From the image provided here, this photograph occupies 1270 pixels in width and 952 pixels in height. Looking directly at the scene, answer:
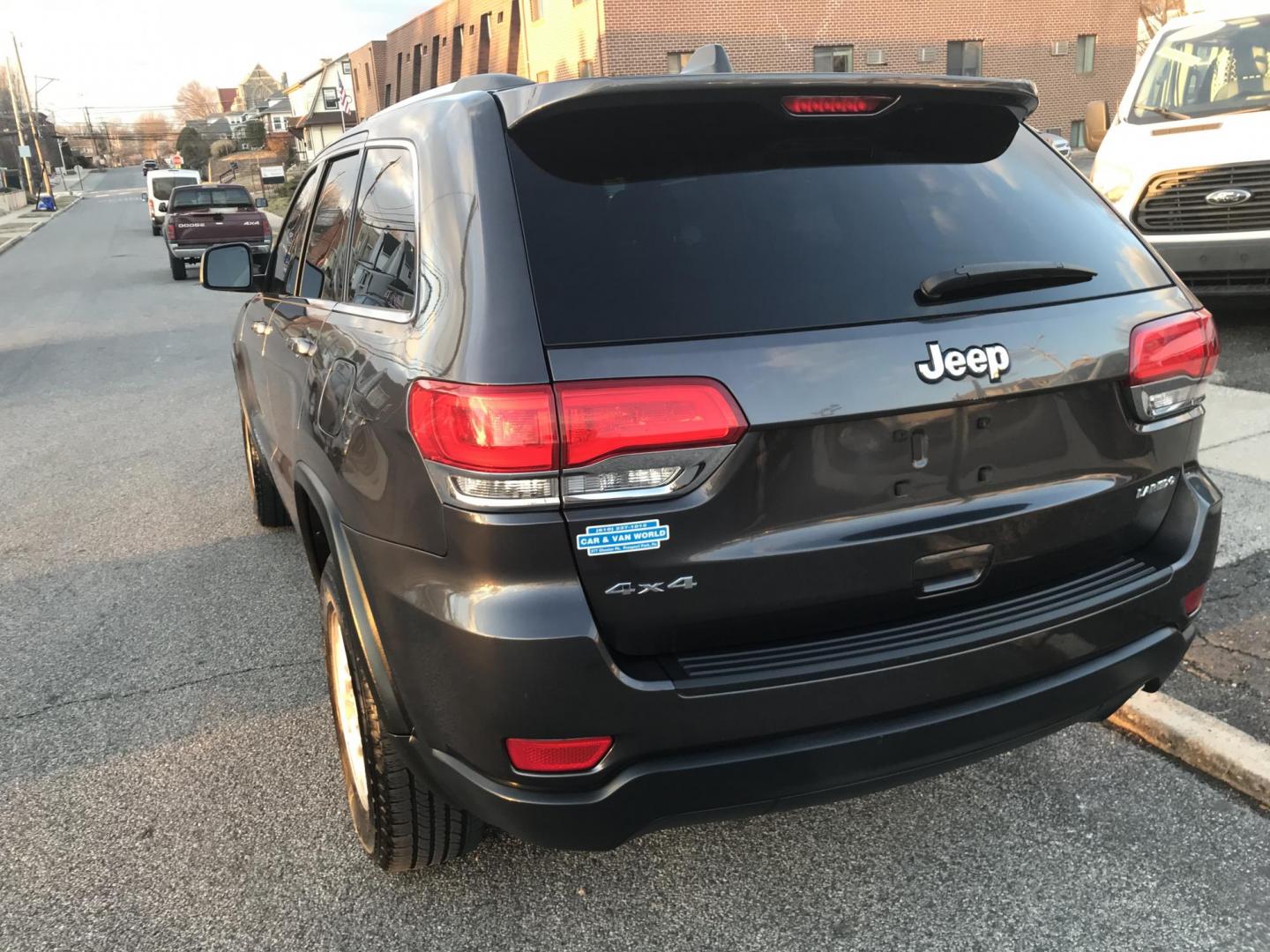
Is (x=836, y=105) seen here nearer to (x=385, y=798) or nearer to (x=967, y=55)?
(x=385, y=798)

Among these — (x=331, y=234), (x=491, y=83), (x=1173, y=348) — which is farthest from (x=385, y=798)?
(x=1173, y=348)

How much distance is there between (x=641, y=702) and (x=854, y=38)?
3645 centimetres

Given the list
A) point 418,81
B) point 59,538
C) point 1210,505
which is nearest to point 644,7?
point 418,81

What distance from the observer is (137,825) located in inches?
115

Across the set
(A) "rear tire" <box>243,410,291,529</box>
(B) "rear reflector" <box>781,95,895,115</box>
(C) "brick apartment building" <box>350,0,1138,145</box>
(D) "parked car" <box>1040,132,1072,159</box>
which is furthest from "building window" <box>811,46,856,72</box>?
(B) "rear reflector" <box>781,95,895,115</box>

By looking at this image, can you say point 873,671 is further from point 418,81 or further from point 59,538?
point 418,81

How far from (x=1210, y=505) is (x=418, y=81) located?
57.6 metres

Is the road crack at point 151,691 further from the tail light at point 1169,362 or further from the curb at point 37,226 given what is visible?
the curb at point 37,226

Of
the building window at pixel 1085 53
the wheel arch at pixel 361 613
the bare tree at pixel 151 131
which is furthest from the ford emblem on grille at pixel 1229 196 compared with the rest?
the bare tree at pixel 151 131

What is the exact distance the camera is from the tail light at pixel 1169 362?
232cm

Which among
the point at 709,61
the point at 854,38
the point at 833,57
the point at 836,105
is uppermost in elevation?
the point at 854,38

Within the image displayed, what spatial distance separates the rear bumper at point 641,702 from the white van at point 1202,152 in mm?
5700

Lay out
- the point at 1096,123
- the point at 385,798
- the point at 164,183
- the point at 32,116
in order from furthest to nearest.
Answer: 1. the point at 32,116
2. the point at 164,183
3. the point at 1096,123
4. the point at 385,798

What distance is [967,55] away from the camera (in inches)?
1423
